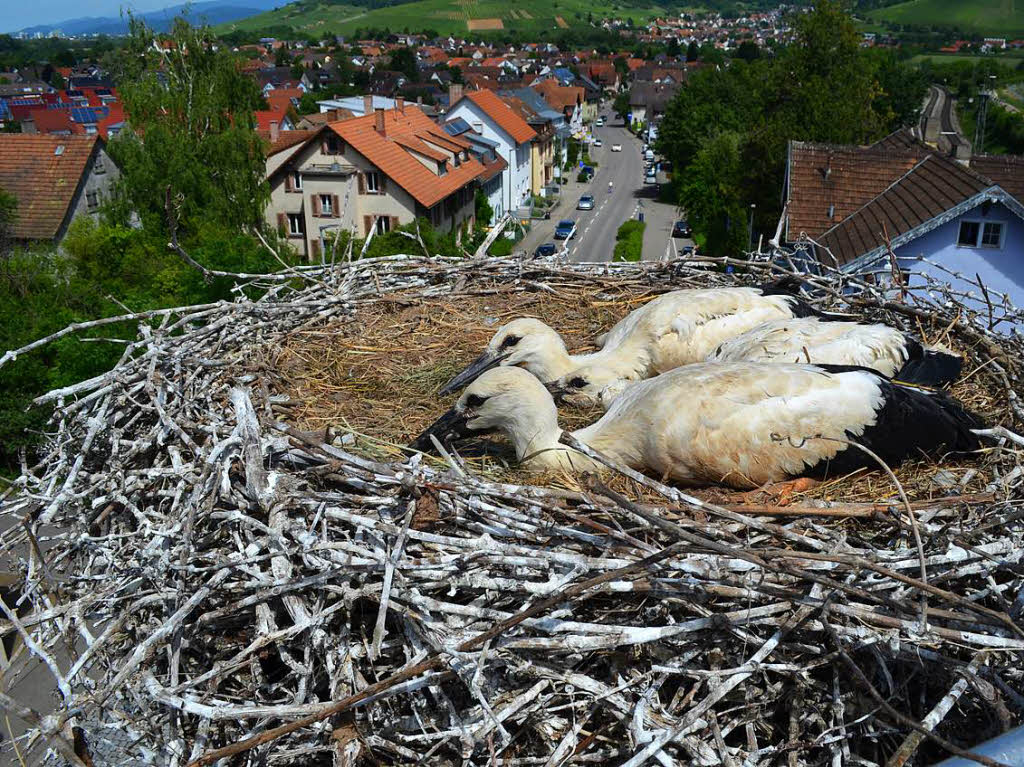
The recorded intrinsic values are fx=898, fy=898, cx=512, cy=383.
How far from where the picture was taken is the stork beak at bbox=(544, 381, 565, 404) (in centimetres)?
472

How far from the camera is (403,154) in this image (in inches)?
1110

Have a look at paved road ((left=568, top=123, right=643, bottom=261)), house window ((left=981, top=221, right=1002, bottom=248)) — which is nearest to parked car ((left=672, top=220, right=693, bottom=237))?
paved road ((left=568, top=123, right=643, bottom=261))

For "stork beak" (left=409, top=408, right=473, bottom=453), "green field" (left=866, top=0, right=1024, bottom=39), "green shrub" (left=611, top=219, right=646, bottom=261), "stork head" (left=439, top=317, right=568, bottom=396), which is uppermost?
"green field" (left=866, top=0, right=1024, bottom=39)

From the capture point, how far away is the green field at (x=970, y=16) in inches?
6107

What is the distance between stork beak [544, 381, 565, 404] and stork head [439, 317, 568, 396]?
0.11 ft

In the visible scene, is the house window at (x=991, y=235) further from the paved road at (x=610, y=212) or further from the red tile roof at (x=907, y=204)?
the paved road at (x=610, y=212)

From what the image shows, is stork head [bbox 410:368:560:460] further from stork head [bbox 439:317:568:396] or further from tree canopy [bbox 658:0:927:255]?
tree canopy [bbox 658:0:927:255]

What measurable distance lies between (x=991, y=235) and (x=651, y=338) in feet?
34.1

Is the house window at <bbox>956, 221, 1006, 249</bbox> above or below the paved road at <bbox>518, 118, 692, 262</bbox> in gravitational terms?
above

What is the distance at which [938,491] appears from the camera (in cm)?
346

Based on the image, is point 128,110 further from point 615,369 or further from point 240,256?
point 615,369

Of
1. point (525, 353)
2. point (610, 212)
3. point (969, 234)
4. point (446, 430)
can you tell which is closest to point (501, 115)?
point (610, 212)

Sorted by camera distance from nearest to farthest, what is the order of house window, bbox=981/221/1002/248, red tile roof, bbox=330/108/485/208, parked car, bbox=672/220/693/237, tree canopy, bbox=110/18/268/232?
house window, bbox=981/221/1002/248, tree canopy, bbox=110/18/268/232, red tile roof, bbox=330/108/485/208, parked car, bbox=672/220/693/237

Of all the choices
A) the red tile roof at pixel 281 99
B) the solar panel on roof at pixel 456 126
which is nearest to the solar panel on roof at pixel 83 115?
the red tile roof at pixel 281 99
